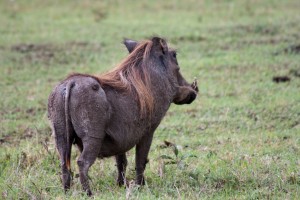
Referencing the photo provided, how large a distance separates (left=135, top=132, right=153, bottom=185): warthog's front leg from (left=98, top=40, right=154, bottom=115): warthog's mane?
0.27m

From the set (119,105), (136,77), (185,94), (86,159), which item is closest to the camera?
(86,159)

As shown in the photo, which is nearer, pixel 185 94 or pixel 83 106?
pixel 83 106

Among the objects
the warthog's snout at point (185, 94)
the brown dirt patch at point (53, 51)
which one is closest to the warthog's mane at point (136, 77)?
the warthog's snout at point (185, 94)

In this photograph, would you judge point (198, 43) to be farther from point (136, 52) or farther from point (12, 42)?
point (136, 52)

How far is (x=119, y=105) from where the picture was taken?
17.9 feet

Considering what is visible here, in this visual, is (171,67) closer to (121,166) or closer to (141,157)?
(141,157)

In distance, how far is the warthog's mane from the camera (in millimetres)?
5543

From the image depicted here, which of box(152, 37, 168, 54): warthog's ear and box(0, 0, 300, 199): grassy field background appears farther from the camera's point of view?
box(152, 37, 168, 54): warthog's ear

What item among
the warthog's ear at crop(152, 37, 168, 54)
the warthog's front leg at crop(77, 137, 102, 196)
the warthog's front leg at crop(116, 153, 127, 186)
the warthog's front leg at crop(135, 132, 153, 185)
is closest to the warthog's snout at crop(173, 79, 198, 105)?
the warthog's ear at crop(152, 37, 168, 54)

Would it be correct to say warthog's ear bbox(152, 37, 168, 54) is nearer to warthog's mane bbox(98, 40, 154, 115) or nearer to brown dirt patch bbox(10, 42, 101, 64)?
warthog's mane bbox(98, 40, 154, 115)

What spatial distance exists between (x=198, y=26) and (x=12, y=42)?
338 cm

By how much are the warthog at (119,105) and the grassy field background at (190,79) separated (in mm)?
275

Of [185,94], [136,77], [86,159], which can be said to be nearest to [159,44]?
[136,77]

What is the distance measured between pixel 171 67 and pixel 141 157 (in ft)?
2.70
